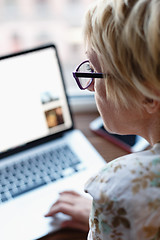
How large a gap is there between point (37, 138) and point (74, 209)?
329 mm

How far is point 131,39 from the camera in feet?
1.62

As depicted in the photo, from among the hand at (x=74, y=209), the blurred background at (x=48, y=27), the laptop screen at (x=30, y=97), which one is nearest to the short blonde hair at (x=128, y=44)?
the hand at (x=74, y=209)

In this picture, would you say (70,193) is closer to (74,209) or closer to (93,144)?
(74,209)

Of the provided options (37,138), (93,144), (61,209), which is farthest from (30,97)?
(61,209)

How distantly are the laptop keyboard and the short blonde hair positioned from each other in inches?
17.4

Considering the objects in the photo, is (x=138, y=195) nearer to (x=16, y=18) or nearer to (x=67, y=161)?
(x=67, y=161)

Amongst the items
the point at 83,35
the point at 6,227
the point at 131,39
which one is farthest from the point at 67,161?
the point at 131,39

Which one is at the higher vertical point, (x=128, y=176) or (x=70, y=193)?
(x=128, y=176)

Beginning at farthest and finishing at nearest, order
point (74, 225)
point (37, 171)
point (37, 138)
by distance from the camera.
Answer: point (37, 138) → point (37, 171) → point (74, 225)

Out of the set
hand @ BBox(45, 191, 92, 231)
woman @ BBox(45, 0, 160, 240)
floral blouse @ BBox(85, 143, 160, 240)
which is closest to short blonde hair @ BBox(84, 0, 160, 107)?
woman @ BBox(45, 0, 160, 240)

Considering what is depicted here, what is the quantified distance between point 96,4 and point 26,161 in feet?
1.93

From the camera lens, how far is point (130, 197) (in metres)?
0.52

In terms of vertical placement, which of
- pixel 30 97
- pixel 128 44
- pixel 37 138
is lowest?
pixel 37 138

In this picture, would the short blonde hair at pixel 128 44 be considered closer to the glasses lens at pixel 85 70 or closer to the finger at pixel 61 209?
the glasses lens at pixel 85 70
